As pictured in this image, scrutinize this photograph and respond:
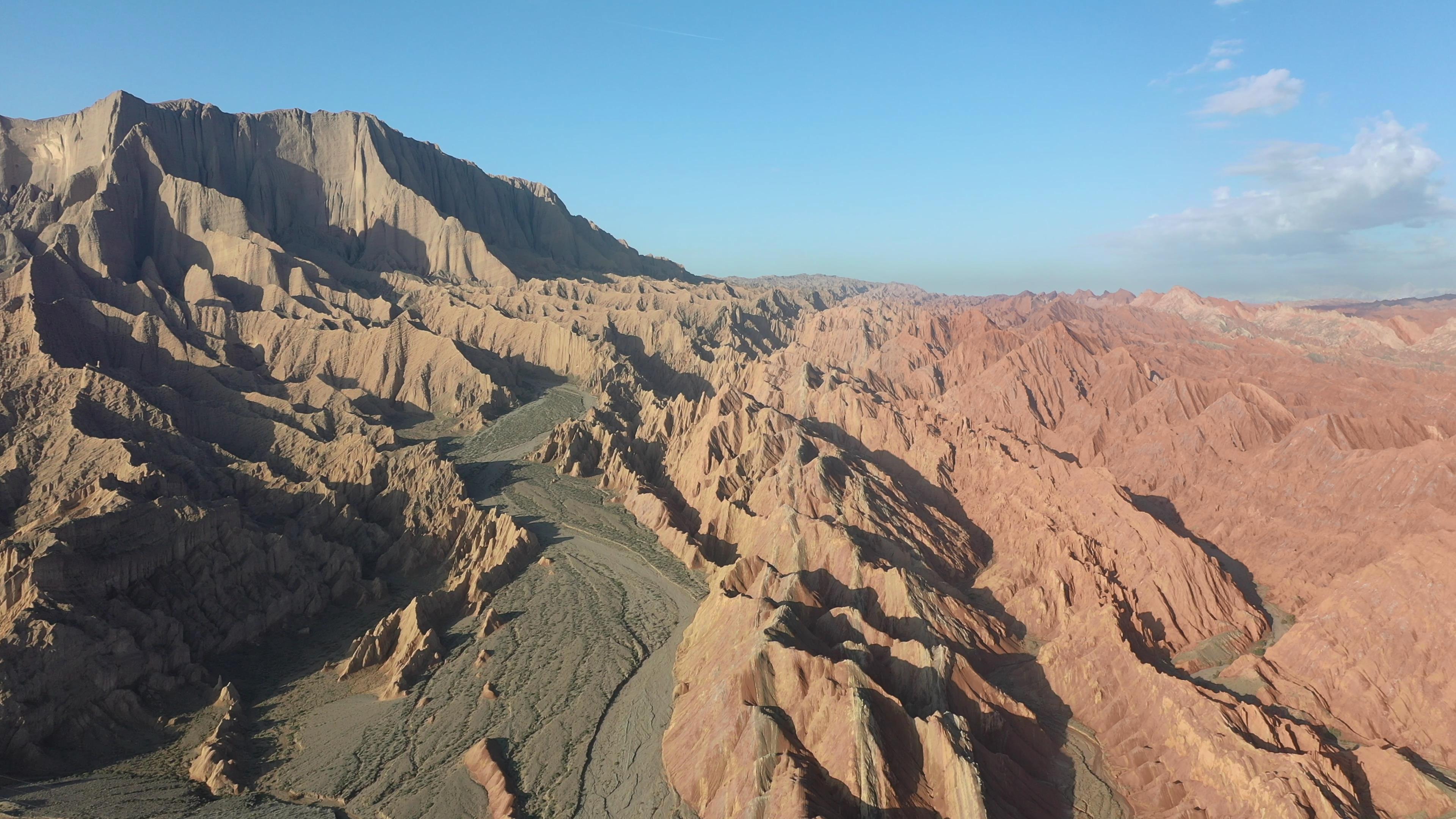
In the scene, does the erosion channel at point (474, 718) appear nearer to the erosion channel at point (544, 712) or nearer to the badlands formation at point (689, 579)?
the erosion channel at point (544, 712)

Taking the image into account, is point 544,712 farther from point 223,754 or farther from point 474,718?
point 223,754

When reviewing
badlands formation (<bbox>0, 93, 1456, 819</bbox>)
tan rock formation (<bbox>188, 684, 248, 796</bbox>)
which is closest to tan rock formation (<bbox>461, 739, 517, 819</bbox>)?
badlands formation (<bbox>0, 93, 1456, 819</bbox>)

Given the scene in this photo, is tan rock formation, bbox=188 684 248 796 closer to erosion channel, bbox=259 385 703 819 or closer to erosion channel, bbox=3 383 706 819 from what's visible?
erosion channel, bbox=3 383 706 819

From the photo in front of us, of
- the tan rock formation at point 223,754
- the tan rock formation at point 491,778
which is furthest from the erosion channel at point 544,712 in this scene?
the tan rock formation at point 223,754

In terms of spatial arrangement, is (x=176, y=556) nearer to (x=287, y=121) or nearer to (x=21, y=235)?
(x=21, y=235)

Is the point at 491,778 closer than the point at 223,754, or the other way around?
the point at 491,778

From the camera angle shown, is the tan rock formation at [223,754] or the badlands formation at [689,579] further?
the tan rock formation at [223,754]

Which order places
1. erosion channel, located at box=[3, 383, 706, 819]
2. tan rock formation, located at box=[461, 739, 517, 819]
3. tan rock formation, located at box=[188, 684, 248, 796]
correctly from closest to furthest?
tan rock formation, located at box=[461, 739, 517, 819] < erosion channel, located at box=[3, 383, 706, 819] < tan rock formation, located at box=[188, 684, 248, 796]

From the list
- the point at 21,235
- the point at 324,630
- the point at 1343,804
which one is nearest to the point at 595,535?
the point at 324,630

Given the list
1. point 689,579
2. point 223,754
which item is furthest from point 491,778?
point 689,579
